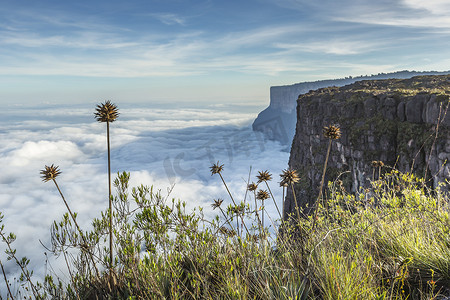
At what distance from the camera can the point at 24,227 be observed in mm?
161750

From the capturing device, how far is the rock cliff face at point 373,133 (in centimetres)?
2700

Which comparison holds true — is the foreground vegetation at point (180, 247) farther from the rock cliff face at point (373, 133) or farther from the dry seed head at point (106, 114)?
the rock cliff face at point (373, 133)

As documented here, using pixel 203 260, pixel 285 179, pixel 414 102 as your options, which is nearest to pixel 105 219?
pixel 203 260

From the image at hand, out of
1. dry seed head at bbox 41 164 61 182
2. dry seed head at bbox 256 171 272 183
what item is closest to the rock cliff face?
dry seed head at bbox 256 171 272 183

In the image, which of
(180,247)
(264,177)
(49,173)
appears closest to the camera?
(49,173)

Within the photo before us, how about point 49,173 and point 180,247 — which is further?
point 180,247

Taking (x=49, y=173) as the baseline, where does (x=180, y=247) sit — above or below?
below

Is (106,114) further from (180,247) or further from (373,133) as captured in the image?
(373,133)

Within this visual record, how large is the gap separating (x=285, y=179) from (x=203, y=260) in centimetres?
183

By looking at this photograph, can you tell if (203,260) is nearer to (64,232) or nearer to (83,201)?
(64,232)

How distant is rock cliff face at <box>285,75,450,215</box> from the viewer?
2700 cm

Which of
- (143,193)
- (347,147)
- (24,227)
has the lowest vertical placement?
(24,227)

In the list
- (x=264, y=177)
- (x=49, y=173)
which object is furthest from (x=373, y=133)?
(x=49, y=173)

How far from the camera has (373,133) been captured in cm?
3525
